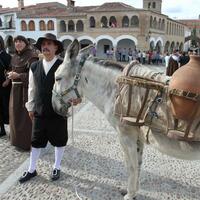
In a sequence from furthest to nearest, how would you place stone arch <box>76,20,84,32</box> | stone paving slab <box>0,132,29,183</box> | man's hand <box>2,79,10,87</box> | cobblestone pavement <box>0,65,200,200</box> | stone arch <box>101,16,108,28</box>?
1. stone arch <box>76,20,84,32</box>
2. stone arch <box>101,16,108,28</box>
3. man's hand <box>2,79,10,87</box>
4. stone paving slab <box>0,132,29,183</box>
5. cobblestone pavement <box>0,65,200,200</box>

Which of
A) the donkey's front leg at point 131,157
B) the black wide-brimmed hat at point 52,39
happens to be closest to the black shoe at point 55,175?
the donkey's front leg at point 131,157

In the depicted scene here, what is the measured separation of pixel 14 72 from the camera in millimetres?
4840

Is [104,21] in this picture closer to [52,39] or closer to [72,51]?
[52,39]

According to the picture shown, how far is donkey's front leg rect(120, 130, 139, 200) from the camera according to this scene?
3.21 m

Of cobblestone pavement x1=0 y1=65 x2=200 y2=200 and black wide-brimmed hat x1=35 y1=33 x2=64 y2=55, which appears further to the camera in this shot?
cobblestone pavement x1=0 y1=65 x2=200 y2=200

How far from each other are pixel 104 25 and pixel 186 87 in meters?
43.5

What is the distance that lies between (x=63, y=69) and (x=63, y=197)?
1.71m

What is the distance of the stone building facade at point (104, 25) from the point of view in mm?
41406

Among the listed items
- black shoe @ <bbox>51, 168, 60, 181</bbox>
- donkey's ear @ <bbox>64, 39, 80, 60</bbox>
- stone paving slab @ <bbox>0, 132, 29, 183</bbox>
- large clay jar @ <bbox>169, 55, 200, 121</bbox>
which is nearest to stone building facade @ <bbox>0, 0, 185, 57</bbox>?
stone paving slab @ <bbox>0, 132, 29, 183</bbox>

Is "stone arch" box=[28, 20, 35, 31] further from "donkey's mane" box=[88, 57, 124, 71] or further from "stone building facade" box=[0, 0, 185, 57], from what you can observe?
"donkey's mane" box=[88, 57, 124, 71]

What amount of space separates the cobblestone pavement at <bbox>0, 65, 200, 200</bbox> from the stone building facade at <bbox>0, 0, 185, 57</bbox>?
123 feet

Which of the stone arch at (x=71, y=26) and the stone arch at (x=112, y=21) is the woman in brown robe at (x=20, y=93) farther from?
the stone arch at (x=71, y=26)

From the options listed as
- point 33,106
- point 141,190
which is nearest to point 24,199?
point 33,106

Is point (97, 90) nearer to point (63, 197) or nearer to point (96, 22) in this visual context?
point (63, 197)
